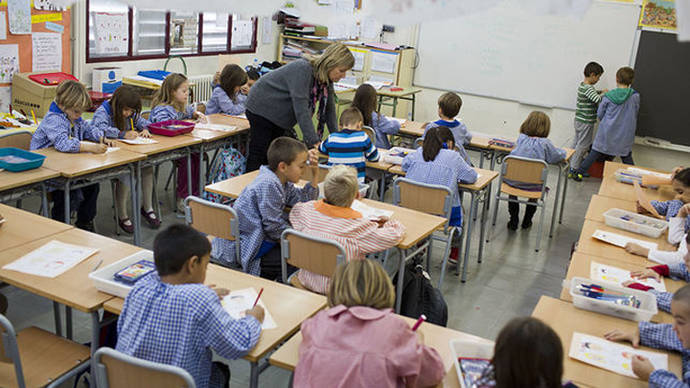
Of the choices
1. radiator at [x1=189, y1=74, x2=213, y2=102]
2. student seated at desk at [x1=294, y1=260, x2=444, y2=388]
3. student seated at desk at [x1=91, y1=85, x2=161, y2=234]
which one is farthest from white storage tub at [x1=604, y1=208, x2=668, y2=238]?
radiator at [x1=189, y1=74, x2=213, y2=102]

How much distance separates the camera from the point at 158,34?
7.32m

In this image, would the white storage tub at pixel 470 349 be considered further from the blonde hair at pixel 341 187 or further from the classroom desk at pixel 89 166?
the classroom desk at pixel 89 166

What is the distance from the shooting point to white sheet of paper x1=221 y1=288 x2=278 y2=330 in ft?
7.50

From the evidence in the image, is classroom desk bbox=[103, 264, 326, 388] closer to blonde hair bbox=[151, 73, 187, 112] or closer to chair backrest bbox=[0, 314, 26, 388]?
chair backrest bbox=[0, 314, 26, 388]

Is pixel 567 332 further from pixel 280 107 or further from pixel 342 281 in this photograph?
pixel 280 107

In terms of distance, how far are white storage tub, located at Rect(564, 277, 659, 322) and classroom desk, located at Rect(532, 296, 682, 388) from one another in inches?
0.8

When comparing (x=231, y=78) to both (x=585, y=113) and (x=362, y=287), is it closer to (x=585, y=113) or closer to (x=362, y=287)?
(x=362, y=287)

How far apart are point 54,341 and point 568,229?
15.4 ft

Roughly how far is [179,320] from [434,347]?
2.85 feet

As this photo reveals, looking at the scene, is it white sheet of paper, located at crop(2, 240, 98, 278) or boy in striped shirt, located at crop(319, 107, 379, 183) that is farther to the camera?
boy in striped shirt, located at crop(319, 107, 379, 183)

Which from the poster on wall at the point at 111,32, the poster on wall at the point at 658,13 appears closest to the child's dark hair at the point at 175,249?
the poster on wall at the point at 111,32

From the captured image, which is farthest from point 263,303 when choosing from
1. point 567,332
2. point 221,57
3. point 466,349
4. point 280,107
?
point 221,57

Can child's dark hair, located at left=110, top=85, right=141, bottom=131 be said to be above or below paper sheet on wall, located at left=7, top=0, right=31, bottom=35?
below

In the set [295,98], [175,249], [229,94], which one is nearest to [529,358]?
[175,249]
